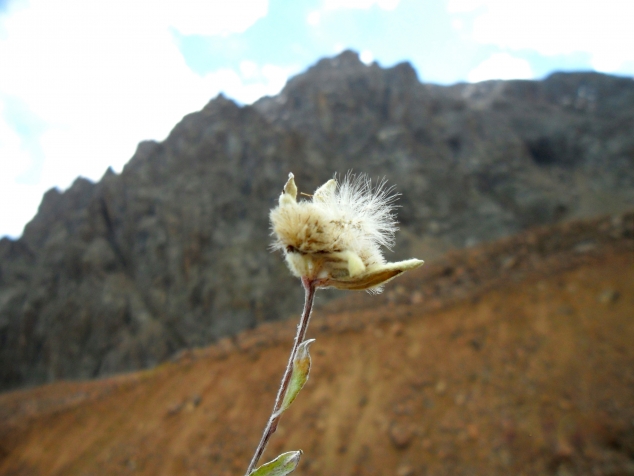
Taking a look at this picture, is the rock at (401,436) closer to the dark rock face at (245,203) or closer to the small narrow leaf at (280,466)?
the small narrow leaf at (280,466)

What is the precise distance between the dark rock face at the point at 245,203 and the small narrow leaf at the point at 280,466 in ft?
85.9

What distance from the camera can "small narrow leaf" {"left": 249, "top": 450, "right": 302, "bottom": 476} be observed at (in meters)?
1.04

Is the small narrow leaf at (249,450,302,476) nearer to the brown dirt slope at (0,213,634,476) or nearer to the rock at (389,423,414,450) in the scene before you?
the brown dirt slope at (0,213,634,476)

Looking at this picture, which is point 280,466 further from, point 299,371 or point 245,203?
point 245,203

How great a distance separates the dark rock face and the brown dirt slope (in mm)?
17272

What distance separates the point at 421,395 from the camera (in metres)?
7.18

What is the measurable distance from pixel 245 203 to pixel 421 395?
28.3 m

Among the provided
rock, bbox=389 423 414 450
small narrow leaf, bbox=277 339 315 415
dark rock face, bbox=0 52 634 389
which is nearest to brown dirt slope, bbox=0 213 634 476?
rock, bbox=389 423 414 450

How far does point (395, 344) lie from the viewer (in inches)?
345

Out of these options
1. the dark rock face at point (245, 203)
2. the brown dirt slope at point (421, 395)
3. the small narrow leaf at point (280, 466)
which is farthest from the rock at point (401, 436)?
the dark rock face at point (245, 203)

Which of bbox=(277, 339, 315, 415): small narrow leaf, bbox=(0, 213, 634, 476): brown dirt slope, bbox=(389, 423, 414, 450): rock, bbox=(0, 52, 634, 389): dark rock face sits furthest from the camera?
bbox=(0, 52, 634, 389): dark rock face

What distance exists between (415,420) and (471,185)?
41.8 meters

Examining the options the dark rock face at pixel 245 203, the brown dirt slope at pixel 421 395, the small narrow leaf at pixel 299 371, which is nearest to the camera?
the small narrow leaf at pixel 299 371

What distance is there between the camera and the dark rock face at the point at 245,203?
2955 centimetres
